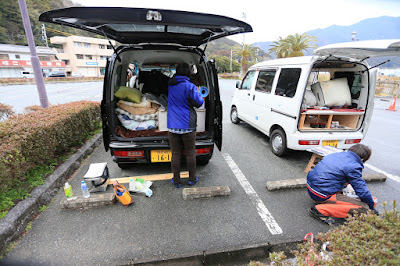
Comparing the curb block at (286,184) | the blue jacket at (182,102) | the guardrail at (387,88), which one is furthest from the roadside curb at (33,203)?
the guardrail at (387,88)

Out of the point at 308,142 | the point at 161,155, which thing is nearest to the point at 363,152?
the point at 308,142

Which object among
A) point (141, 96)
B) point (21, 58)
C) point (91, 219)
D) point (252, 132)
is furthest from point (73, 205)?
point (21, 58)

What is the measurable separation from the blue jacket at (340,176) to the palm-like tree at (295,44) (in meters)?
22.1

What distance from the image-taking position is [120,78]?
354 cm

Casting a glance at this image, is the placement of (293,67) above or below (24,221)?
above

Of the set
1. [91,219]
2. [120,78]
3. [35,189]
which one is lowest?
[91,219]

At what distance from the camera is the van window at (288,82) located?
135 inches

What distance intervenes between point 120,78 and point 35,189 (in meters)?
2.11

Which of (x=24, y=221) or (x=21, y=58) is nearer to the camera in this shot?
(x=24, y=221)

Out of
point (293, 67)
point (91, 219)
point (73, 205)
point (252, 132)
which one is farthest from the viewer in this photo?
point (252, 132)

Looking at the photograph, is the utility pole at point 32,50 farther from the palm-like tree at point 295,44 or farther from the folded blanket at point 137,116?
the palm-like tree at point 295,44

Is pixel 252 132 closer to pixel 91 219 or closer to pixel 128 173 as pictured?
pixel 128 173

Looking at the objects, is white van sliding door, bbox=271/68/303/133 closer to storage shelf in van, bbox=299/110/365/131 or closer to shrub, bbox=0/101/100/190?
storage shelf in van, bbox=299/110/365/131

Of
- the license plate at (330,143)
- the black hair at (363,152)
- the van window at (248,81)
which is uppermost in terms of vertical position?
the van window at (248,81)
